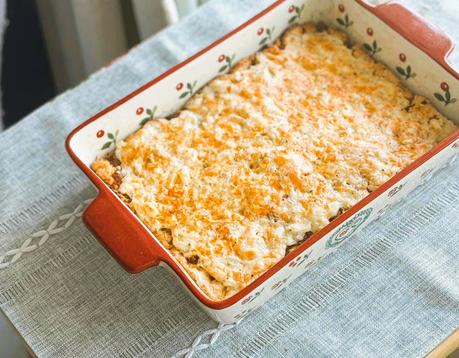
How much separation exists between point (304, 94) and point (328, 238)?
310 mm

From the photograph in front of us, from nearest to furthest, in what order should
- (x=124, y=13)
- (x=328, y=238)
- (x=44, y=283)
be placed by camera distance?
(x=328, y=238), (x=44, y=283), (x=124, y=13)

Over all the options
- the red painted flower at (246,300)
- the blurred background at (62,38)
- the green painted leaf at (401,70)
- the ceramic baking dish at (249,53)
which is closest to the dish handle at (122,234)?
the ceramic baking dish at (249,53)

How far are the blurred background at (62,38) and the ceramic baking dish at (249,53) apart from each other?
544 millimetres

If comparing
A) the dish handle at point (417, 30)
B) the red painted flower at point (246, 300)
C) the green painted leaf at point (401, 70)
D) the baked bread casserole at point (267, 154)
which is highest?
the dish handle at point (417, 30)

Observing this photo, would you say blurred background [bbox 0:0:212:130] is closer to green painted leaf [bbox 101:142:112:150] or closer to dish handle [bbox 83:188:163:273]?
green painted leaf [bbox 101:142:112:150]

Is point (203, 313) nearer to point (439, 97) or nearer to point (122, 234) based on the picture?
point (122, 234)

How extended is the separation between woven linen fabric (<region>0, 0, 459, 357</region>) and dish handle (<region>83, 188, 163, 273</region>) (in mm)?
140

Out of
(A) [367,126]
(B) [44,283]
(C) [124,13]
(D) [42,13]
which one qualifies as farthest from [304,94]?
(D) [42,13]

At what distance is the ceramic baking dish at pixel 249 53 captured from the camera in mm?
923

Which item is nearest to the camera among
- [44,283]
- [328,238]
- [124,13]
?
[328,238]

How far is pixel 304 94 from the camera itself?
1154 millimetres

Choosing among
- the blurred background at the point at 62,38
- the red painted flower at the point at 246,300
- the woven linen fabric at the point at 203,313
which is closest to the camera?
the red painted flower at the point at 246,300

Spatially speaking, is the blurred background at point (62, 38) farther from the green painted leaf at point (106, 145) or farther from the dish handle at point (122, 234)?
the dish handle at point (122, 234)

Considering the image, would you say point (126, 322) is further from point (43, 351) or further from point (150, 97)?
point (150, 97)
